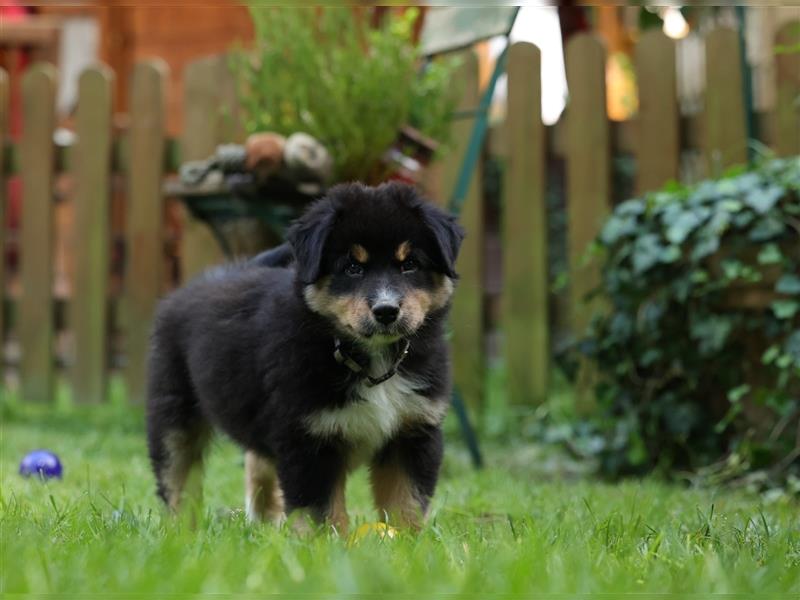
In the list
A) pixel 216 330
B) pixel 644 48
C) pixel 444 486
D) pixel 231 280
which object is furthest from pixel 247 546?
pixel 644 48

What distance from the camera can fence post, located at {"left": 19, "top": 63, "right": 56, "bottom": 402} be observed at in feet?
24.4

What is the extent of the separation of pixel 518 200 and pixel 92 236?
2980 mm

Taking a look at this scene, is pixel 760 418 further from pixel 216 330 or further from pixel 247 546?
pixel 247 546

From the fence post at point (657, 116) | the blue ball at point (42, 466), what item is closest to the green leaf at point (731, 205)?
the fence post at point (657, 116)

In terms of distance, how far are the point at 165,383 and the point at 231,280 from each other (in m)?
0.44

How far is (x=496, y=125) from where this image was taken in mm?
6781

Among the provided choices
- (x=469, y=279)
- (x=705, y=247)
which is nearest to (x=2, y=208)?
(x=469, y=279)

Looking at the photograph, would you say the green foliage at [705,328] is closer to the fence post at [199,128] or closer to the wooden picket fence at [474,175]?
the wooden picket fence at [474,175]

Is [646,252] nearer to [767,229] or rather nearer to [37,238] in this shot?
[767,229]

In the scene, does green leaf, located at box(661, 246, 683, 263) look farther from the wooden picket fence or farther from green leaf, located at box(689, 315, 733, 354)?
the wooden picket fence

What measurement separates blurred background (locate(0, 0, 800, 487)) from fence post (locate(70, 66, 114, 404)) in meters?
0.02

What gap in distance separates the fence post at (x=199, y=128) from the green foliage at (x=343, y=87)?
1336 millimetres

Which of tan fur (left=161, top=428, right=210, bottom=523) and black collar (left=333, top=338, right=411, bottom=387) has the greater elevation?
black collar (left=333, top=338, right=411, bottom=387)

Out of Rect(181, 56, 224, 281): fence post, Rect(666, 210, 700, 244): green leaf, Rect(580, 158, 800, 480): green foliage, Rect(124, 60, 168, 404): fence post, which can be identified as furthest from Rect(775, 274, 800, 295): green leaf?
Rect(124, 60, 168, 404): fence post
